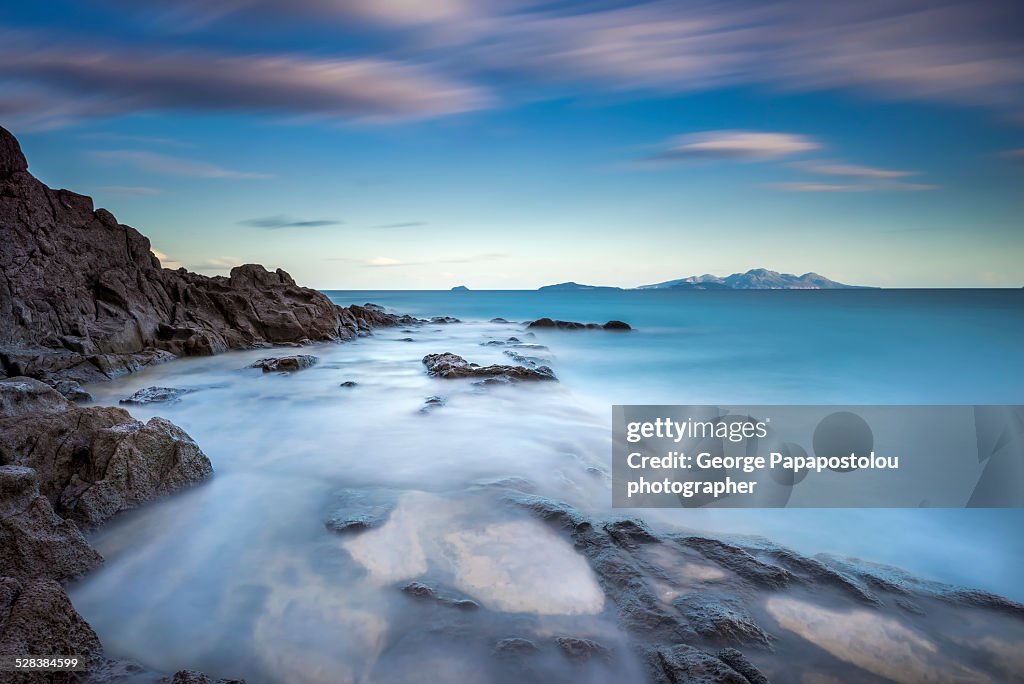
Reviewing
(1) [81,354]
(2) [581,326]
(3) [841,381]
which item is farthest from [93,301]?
(2) [581,326]

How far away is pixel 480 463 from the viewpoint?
21.1ft

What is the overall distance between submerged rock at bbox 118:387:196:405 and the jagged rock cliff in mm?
1765

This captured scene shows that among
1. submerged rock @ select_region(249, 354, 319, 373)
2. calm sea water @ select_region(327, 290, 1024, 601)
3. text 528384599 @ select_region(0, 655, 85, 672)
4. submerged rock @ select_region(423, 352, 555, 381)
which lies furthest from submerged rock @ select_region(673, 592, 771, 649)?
submerged rock @ select_region(249, 354, 319, 373)

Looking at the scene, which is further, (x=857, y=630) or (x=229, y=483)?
(x=229, y=483)

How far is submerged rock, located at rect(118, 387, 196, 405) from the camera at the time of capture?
9.02 meters

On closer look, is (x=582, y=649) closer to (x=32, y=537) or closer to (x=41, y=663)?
(x=41, y=663)

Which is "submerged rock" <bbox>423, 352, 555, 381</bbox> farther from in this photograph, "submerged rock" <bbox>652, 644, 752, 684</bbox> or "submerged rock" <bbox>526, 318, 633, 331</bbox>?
"submerged rock" <bbox>526, 318, 633, 331</bbox>

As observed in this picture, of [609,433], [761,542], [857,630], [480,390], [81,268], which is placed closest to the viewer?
[857,630]

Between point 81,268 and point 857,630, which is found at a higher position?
point 81,268

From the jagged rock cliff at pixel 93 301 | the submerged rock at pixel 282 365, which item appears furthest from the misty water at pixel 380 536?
the jagged rock cliff at pixel 93 301

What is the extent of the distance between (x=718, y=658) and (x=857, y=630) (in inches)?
43.2

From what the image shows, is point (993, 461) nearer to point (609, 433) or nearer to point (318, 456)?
point (609, 433)

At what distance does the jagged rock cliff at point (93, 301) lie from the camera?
37.3 ft

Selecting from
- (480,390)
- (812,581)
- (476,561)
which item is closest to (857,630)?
(812,581)
